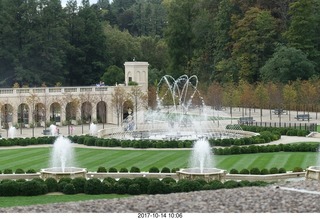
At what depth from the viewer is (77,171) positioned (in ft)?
120

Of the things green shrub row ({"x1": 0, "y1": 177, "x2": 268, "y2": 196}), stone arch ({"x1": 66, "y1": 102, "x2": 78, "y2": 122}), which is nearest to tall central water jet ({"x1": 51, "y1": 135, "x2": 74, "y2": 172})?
green shrub row ({"x1": 0, "y1": 177, "x2": 268, "y2": 196})

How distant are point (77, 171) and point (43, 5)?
6838cm

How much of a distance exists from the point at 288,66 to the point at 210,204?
70.5m

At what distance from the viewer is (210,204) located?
901 inches

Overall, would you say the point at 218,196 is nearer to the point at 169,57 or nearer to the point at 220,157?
the point at 220,157

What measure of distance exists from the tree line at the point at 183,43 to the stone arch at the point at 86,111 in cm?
1618

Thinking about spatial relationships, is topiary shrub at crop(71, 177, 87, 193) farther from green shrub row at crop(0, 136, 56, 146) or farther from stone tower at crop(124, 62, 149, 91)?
stone tower at crop(124, 62, 149, 91)

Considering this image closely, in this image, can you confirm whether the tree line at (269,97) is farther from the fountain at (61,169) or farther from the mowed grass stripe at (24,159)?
the fountain at (61,169)

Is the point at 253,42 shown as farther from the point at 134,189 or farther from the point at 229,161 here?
the point at 134,189

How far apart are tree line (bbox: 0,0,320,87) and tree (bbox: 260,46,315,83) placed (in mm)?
117

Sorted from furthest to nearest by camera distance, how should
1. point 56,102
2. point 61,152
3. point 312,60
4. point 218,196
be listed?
point 312,60, point 56,102, point 61,152, point 218,196

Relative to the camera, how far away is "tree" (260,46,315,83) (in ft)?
300

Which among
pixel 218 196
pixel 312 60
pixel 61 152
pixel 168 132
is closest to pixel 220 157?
pixel 61 152

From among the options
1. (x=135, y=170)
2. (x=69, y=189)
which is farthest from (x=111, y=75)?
(x=69, y=189)
